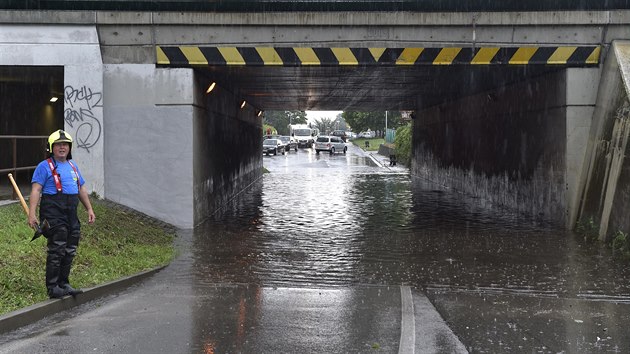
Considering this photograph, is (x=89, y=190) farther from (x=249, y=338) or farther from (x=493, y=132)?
(x=493, y=132)

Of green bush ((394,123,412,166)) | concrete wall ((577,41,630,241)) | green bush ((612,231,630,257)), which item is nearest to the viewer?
green bush ((612,231,630,257))

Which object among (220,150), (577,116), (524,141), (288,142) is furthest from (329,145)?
(577,116)

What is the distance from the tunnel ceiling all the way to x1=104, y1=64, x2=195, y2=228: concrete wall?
101cm

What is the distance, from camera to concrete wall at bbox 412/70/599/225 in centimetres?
1173

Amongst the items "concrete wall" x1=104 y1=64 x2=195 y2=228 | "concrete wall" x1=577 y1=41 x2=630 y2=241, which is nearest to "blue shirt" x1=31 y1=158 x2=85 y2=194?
"concrete wall" x1=104 y1=64 x2=195 y2=228

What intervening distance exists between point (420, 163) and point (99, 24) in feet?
65.8

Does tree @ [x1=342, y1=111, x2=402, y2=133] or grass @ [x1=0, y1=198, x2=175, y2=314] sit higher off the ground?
tree @ [x1=342, y1=111, x2=402, y2=133]

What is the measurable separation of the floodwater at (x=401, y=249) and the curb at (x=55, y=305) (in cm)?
112

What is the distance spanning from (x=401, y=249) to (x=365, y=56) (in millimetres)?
3699

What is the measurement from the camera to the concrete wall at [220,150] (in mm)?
12641

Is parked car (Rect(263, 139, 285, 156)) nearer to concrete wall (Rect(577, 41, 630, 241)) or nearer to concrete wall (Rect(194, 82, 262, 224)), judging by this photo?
concrete wall (Rect(194, 82, 262, 224))

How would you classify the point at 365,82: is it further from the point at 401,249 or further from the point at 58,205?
the point at 58,205

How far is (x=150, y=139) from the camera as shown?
11711 mm

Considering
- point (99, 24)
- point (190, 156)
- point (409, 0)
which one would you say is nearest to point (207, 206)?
point (190, 156)
